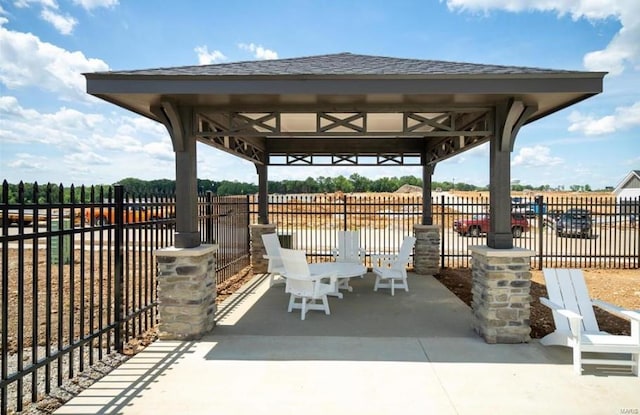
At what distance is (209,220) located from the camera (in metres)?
6.38

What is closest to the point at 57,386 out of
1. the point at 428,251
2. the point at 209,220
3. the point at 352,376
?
the point at 352,376

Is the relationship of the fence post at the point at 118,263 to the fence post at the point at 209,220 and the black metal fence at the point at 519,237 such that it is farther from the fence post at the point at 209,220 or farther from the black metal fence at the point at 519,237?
the black metal fence at the point at 519,237

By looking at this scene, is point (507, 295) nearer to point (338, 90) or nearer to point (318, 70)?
point (338, 90)

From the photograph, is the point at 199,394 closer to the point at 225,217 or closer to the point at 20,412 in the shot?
the point at 20,412

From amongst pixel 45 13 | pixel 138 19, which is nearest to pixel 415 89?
pixel 138 19

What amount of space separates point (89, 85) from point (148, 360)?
2937mm

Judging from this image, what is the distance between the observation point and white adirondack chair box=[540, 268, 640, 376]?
3.49 m

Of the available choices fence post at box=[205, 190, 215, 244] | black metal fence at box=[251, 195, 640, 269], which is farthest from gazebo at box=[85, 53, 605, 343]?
black metal fence at box=[251, 195, 640, 269]

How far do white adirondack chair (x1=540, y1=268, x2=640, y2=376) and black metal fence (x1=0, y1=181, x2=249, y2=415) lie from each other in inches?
172

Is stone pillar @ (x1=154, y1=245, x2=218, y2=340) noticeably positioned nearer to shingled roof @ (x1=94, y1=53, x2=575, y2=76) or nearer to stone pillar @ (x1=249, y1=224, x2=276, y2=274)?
shingled roof @ (x1=94, y1=53, x2=575, y2=76)

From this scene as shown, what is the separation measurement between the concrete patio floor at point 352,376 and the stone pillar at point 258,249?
11.6 ft

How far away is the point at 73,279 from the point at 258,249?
A: 536 cm

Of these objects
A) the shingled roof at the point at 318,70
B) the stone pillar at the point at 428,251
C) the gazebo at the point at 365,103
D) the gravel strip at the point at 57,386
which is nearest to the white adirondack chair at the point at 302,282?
the gazebo at the point at 365,103

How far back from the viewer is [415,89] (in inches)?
154
